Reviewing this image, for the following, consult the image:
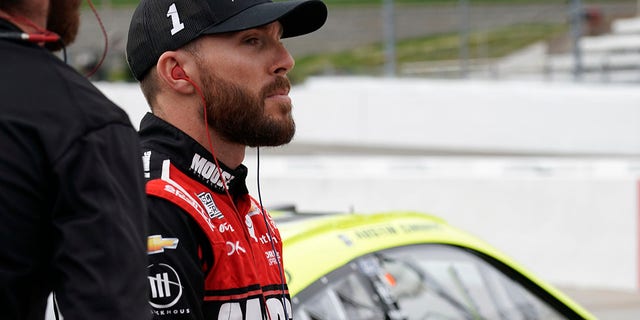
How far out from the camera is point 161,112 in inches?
94.3

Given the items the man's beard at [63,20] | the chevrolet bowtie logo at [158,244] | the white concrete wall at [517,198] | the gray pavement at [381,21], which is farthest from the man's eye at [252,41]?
the gray pavement at [381,21]

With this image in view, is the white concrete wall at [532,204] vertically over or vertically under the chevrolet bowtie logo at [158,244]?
over

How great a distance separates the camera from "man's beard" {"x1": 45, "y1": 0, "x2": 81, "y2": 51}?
1.71 meters

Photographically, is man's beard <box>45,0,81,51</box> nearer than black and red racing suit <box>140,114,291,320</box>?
Yes

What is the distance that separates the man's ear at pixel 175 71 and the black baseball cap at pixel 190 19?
0.02 metres

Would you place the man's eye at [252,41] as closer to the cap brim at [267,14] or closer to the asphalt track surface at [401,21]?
the cap brim at [267,14]

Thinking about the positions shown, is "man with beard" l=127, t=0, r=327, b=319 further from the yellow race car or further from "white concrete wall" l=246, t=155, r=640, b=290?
"white concrete wall" l=246, t=155, r=640, b=290

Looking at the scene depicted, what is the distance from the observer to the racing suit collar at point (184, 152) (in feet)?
7.61

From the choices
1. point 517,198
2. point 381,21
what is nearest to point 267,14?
point 517,198

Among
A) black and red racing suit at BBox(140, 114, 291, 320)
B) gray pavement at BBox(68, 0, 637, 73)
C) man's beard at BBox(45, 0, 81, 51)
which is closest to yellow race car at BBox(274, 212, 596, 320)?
black and red racing suit at BBox(140, 114, 291, 320)

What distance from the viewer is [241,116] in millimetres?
2305

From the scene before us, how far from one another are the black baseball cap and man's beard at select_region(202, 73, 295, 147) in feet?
0.34

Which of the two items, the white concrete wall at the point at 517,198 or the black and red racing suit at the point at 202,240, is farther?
the white concrete wall at the point at 517,198

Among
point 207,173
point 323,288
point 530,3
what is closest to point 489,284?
point 323,288
